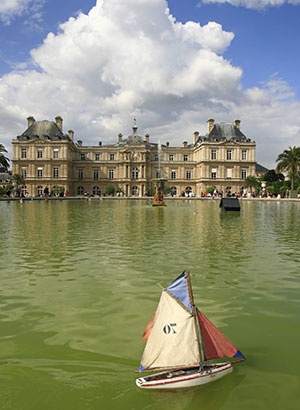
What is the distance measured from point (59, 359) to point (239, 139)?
6774cm

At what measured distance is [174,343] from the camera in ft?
9.54

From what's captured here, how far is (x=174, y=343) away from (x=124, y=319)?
1.73 metres

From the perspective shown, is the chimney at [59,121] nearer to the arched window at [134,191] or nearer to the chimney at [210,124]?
the arched window at [134,191]

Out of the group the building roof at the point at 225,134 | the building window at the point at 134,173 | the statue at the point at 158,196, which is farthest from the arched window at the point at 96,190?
the statue at the point at 158,196

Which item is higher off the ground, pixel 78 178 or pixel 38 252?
pixel 78 178

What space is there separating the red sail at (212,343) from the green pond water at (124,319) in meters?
0.26

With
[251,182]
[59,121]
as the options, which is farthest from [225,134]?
[59,121]

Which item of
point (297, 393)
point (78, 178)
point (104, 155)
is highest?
point (104, 155)

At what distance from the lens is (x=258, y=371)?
128 inches

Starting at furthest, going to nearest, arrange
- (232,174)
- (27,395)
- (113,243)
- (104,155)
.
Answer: (104,155)
(232,174)
(113,243)
(27,395)

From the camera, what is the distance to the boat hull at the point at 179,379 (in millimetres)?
2884

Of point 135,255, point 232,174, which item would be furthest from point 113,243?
point 232,174

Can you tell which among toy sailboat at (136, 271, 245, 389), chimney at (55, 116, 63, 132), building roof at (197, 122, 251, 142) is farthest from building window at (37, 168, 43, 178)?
toy sailboat at (136, 271, 245, 389)

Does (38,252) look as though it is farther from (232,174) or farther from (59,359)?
(232,174)
